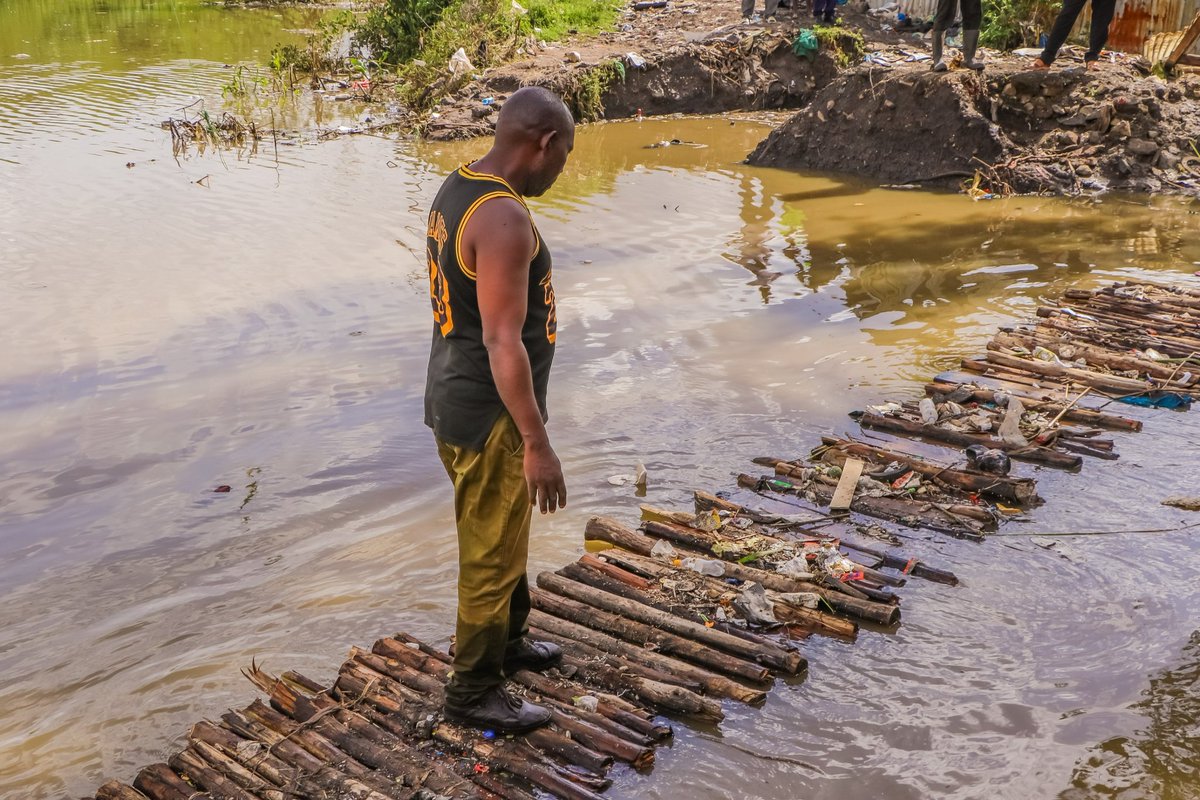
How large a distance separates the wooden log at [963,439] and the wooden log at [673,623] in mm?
2507

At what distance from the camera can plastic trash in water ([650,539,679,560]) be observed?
4.89 metres

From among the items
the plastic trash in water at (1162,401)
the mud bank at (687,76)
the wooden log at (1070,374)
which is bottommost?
the plastic trash in water at (1162,401)

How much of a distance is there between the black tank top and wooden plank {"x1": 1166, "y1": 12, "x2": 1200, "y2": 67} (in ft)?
46.8

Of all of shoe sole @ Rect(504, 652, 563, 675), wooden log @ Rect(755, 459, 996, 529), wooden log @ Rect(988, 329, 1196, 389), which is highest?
wooden log @ Rect(988, 329, 1196, 389)

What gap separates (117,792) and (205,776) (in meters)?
0.27

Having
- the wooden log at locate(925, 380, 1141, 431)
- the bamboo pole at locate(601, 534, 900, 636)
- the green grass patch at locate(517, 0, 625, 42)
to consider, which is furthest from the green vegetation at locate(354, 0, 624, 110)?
the bamboo pole at locate(601, 534, 900, 636)

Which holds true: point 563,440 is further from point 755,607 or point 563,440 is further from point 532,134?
A: point 532,134

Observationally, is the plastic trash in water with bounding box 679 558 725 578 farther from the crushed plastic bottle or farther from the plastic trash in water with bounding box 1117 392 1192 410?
the plastic trash in water with bounding box 1117 392 1192 410

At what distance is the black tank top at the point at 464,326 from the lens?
311 centimetres

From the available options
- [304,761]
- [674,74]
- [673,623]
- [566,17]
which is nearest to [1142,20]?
[674,74]

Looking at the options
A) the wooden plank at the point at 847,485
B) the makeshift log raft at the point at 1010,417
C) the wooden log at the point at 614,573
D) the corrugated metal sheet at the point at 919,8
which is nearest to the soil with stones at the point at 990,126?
the corrugated metal sheet at the point at 919,8

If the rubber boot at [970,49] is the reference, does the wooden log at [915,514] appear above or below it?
below

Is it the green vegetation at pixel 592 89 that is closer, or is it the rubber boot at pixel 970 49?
the rubber boot at pixel 970 49

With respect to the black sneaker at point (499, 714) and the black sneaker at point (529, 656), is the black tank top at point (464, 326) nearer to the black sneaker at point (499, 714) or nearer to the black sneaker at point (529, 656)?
the black sneaker at point (499, 714)
